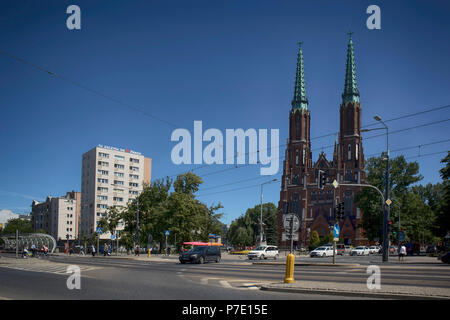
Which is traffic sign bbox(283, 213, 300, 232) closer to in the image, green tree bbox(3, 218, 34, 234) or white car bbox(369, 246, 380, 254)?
white car bbox(369, 246, 380, 254)

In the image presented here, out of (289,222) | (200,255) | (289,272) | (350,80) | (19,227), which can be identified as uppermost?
(350,80)

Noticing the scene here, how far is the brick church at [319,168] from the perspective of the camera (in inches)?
3910

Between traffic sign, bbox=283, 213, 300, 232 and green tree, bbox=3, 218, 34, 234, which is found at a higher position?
traffic sign, bbox=283, 213, 300, 232

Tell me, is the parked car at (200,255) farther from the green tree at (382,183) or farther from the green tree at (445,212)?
the green tree at (382,183)

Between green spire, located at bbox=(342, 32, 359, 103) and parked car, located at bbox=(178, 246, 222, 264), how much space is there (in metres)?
81.9

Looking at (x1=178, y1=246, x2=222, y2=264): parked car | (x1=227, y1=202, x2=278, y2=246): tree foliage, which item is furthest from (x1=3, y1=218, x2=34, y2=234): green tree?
(x1=178, y1=246, x2=222, y2=264): parked car

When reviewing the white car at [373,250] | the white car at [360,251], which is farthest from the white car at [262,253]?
the white car at [373,250]

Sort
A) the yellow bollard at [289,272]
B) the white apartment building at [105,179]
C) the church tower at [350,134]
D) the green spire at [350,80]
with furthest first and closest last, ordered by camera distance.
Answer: the green spire at [350,80]
the church tower at [350,134]
the white apartment building at [105,179]
the yellow bollard at [289,272]

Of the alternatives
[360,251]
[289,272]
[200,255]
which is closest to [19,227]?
[360,251]

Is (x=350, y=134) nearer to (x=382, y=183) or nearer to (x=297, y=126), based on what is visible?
(x=297, y=126)

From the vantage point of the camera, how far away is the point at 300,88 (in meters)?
114

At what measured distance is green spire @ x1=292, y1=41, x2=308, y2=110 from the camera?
112188mm

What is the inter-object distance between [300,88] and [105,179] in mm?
56531
